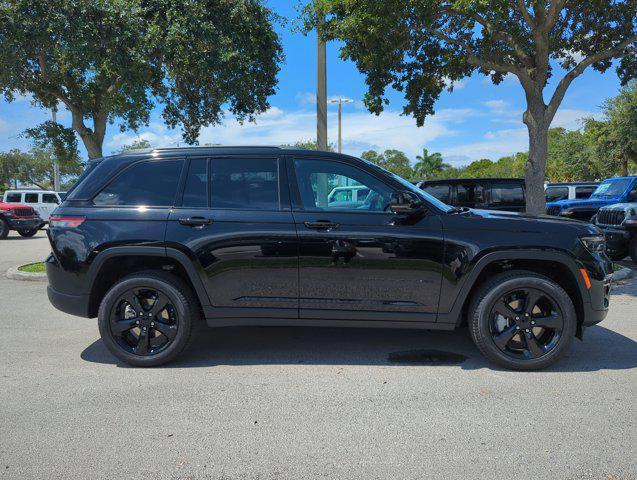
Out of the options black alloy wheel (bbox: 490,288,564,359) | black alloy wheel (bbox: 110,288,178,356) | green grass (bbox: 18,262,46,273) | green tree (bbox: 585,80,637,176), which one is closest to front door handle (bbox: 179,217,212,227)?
black alloy wheel (bbox: 110,288,178,356)

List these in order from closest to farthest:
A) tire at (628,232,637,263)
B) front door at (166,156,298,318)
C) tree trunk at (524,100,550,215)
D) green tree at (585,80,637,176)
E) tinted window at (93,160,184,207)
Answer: front door at (166,156,298,318), tinted window at (93,160,184,207), tree trunk at (524,100,550,215), tire at (628,232,637,263), green tree at (585,80,637,176)

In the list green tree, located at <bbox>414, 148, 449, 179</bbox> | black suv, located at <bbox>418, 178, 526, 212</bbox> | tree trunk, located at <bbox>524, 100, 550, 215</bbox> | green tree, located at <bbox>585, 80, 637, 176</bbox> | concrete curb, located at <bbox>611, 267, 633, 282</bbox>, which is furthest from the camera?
green tree, located at <bbox>414, 148, 449, 179</bbox>

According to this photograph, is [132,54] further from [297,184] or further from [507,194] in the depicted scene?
[507,194]

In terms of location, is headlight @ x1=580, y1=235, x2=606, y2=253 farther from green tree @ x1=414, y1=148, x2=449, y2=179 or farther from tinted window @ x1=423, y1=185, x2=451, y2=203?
green tree @ x1=414, y1=148, x2=449, y2=179

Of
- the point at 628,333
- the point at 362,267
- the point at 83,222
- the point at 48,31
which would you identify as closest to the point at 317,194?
the point at 362,267

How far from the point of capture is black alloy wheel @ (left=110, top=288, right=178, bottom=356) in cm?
424

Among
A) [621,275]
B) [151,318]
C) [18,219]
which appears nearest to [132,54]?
[151,318]

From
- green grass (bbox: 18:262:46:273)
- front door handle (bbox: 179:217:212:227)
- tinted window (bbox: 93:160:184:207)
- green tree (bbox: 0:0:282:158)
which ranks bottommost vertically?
green grass (bbox: 18:262:46:273)

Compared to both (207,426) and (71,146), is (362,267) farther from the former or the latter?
(71,146)

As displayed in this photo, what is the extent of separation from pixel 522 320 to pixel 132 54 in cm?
935

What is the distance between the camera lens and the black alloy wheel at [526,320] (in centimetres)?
408

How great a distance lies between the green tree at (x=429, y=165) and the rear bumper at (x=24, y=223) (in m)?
62.4

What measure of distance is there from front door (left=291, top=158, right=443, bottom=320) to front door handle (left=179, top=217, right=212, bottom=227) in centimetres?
78

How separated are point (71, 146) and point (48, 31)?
11.9ft
